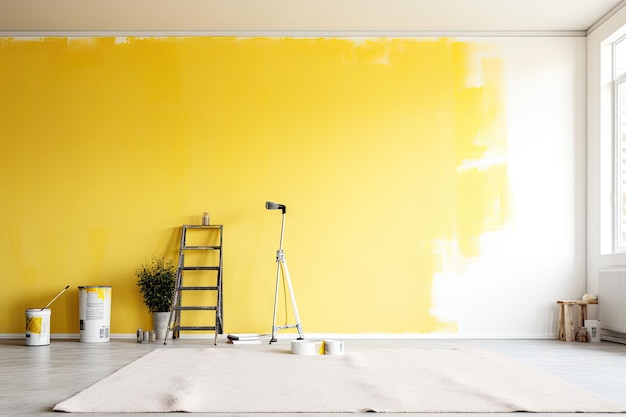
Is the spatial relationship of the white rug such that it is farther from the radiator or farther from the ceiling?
the ceiling

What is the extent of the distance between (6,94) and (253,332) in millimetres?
3544

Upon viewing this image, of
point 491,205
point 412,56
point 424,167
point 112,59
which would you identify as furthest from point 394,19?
point 112,59

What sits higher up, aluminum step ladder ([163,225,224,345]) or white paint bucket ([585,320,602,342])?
aluminum step ladder ([163,225,224,345])

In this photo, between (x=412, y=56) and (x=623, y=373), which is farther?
(x=412, y=56)

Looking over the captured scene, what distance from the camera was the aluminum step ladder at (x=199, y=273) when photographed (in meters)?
7.17

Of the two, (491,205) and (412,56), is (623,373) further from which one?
(412,56)

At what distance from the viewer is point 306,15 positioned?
704 cm

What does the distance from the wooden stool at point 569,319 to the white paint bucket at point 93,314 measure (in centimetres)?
444

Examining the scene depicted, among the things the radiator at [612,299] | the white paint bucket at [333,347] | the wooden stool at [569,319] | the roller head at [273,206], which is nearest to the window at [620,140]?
the radiator at [612,299]

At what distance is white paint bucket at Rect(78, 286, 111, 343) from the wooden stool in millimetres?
4444

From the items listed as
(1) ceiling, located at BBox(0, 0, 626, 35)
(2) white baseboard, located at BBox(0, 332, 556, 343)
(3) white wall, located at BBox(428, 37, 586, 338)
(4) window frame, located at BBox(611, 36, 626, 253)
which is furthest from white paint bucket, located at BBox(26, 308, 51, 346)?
(4) window frame, located at BBox(611, 36, 626, 253)

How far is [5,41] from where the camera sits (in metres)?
7.48

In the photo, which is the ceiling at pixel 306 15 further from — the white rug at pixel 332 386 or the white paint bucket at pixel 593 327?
the white rug at pixel 332 386

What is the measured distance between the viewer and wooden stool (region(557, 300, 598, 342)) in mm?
7012
